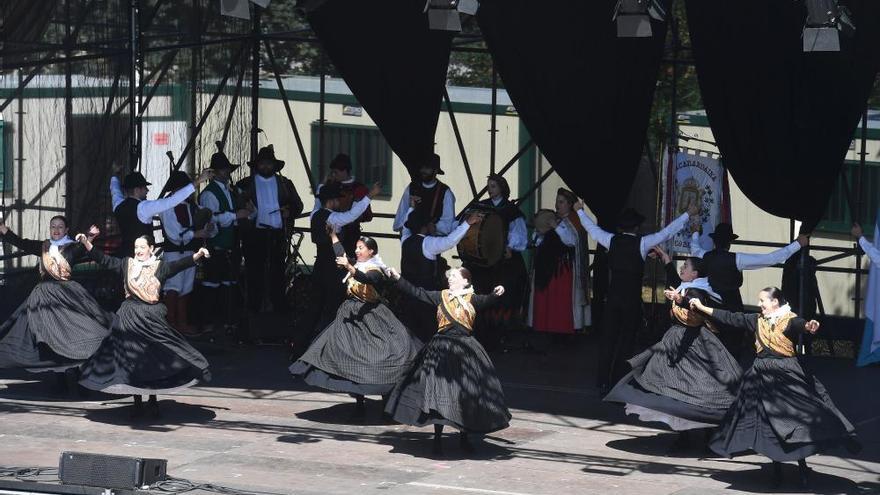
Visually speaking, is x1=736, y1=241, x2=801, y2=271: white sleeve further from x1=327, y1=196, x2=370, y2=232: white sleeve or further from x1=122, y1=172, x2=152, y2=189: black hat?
x1=122, y1=172, x2=152, y2=189: black hat

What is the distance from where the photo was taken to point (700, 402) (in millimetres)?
11625

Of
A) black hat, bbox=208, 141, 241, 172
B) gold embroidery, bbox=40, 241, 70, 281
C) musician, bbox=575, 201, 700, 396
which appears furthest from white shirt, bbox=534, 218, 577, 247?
gold embroidery, bbox=40, 241, 70, 281

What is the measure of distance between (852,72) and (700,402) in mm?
3660

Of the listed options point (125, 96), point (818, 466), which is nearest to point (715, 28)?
point (818, 466)

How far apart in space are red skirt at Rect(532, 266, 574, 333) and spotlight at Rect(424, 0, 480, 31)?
339 centimetres

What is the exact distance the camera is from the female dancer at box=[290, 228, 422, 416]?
12.4 meters

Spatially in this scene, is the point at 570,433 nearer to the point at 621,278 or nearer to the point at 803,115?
the point at 621,278

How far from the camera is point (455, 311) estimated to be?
11789mm

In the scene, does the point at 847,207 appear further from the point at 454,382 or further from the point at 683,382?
the point at 454,382

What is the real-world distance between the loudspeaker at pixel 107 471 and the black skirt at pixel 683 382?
4.49 m

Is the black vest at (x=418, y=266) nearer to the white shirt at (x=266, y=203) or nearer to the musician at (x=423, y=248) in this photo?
the musician at (x=423, y=248)

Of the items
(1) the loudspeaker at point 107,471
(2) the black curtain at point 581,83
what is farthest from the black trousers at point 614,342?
(1) the loudspeaker at point 107,471

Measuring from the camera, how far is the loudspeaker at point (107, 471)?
7996mm

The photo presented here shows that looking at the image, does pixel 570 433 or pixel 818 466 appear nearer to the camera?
pixel 818 466
